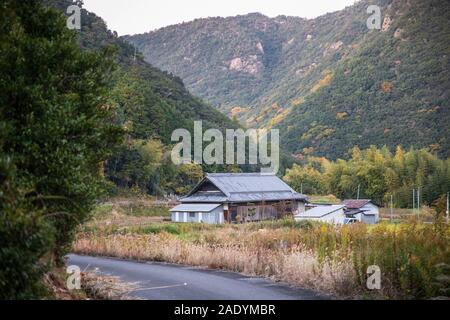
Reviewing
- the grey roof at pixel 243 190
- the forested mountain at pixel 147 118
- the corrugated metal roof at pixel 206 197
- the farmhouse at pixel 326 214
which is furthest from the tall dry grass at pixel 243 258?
the forested mountain at pixel 147 118

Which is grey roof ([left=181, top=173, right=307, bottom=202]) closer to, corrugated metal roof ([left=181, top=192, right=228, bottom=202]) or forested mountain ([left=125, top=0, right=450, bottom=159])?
corrugated metal roof ([left=181, top=192, right=228, bottom=202])

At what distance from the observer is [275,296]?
1038 centimetres

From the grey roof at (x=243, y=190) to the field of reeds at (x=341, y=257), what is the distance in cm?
2549

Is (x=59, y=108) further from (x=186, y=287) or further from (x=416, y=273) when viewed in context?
(x=416, y=273)

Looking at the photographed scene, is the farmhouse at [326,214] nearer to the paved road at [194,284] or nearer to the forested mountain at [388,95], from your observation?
the paved road at [194,284]

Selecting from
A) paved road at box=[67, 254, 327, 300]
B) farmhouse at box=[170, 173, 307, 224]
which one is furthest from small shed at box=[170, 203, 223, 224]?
paved road at box=[67, 254, 327, 300]

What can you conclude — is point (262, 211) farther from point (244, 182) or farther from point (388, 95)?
point (388, 95)

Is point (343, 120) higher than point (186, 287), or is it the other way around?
point (343, 120)

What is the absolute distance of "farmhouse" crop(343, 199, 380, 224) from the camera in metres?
52.1

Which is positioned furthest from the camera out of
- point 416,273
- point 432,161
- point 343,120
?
point 343,120

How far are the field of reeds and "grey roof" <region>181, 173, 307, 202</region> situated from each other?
83.6ft

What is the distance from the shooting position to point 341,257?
1164 cm
